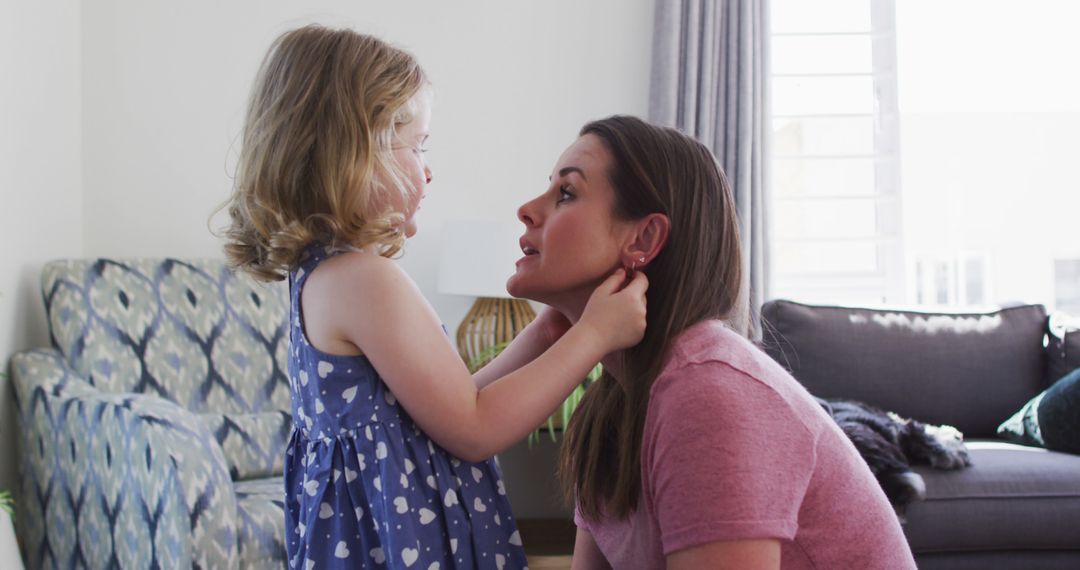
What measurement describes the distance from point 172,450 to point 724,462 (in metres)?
1.78

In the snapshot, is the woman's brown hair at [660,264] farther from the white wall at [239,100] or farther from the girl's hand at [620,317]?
the white wall at [239,100]

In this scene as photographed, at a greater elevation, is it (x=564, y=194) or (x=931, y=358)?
(x=564, y=194)

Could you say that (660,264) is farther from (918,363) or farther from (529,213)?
(918,363)

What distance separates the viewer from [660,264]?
1283 millimetres

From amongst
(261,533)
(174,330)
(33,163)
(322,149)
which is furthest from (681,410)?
(33,163)

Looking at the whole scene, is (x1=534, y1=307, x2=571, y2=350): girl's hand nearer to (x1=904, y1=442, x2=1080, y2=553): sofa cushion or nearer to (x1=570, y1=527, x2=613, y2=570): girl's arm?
(x1=570, y1=527, x2=613, y2=570): girl's arm

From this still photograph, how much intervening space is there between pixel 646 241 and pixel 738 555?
1.47 ft

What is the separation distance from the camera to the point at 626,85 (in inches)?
169

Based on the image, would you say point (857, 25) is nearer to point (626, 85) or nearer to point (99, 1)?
point (626, 85)

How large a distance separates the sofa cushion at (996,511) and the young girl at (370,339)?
1.83m

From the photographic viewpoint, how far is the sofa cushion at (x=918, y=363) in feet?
11.5

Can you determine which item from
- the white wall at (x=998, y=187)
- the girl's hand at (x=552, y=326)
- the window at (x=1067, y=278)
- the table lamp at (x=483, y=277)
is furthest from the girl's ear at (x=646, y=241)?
the window at (x=1067, y=278)

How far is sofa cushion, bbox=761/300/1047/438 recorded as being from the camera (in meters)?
3.49

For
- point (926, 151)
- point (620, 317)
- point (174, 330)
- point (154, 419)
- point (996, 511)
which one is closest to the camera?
point (620, 317)
